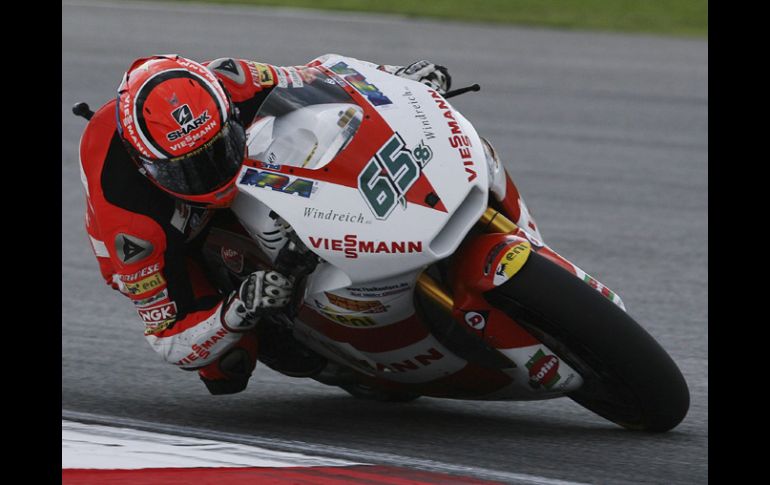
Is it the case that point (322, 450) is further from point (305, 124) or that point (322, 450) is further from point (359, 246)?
point (305, 124)

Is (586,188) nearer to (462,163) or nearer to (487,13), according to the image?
(462,163)

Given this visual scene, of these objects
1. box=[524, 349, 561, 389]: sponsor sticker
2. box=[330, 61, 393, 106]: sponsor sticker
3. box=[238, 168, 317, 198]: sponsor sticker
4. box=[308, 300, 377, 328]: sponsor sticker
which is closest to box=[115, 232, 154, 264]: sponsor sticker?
box=[238, 168, 317, 198]: sponsor sticker

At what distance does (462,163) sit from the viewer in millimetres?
3891

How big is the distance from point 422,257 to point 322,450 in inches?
29.3

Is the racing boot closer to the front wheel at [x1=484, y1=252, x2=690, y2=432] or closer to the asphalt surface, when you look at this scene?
the asphalt surface

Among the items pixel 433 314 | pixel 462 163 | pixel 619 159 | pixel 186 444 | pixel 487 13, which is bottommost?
pixel 487 13

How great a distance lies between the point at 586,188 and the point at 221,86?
4.61 meters

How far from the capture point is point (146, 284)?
13.7 feet

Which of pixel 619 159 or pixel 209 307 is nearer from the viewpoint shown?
pixel 209 307

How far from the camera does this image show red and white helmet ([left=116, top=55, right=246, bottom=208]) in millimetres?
3828

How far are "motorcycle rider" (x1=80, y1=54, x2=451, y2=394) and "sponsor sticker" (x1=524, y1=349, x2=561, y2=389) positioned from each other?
2.45 feet

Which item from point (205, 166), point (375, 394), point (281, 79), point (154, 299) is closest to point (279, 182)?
point (205, 166)

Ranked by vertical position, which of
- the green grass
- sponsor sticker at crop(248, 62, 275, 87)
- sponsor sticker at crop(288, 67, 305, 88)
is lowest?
the green grass
